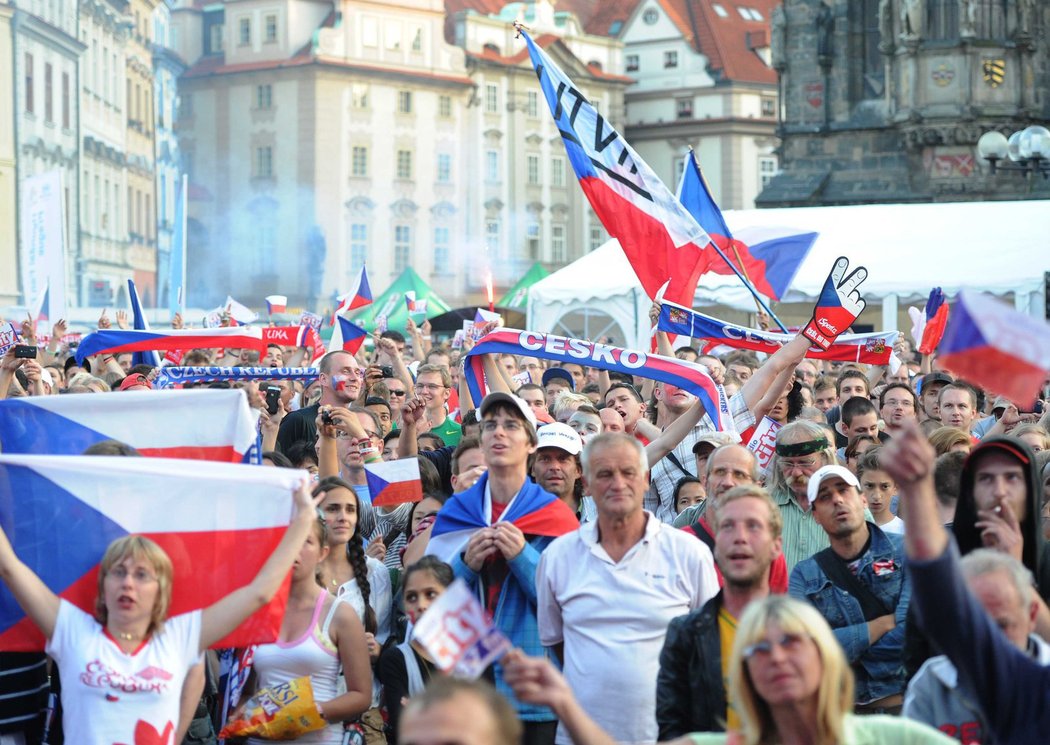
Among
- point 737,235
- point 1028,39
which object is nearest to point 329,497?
point 737,235

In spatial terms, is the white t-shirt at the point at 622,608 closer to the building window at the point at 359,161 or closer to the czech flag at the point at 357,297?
the czech flag at the point at 357,297

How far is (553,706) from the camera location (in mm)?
3998

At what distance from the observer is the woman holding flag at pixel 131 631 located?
5422 millimetres

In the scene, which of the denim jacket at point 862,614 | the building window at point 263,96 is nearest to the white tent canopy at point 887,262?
the denim jacket at point 862,614

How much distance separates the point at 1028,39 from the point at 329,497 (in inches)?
1142

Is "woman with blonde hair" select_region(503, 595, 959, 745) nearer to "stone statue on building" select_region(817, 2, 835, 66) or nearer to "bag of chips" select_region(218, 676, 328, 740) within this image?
"bag of chips" select_region(218, 676, 328, 740)

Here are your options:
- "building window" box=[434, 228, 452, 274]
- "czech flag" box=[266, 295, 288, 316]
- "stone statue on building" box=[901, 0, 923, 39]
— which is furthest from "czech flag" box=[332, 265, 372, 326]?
"building window" box=[434, 228, 452, 274]

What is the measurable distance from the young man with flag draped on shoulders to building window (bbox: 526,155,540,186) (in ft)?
246

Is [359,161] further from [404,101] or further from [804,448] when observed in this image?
[804,448]

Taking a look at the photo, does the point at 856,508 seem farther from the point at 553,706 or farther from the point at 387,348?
the point at 387,348

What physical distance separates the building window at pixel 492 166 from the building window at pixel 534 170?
1870 millimetres

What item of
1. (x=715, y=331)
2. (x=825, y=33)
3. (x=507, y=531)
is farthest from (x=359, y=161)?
(x=507, y=531)

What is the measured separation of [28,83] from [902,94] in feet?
76.7

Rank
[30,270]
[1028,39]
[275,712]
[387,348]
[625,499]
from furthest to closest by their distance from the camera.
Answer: [1028,39] < [30,270] < [387,348] < [275,712] < [625,499]
